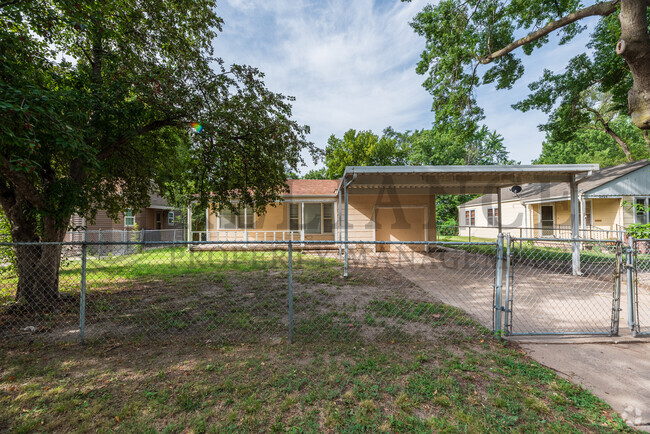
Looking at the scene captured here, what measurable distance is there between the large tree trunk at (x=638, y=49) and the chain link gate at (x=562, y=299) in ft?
5.31

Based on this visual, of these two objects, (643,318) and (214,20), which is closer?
(643,318)

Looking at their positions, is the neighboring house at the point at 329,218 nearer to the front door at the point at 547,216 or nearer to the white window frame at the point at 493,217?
the front door at the point at 547,216

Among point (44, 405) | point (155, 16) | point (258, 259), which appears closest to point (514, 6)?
point (155, 16)

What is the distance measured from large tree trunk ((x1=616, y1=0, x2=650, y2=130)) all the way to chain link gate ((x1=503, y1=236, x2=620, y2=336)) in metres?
1.62

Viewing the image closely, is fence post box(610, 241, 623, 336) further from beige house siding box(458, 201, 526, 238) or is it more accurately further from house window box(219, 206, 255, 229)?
beige house siding box(458, 201, 526, 238)

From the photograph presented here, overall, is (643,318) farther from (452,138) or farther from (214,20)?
(214,20)

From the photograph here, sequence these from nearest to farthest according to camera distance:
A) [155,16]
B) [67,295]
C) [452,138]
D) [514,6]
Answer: [67,295] < [155,16] < [514,6] < [452,138]

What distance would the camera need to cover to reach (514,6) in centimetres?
975

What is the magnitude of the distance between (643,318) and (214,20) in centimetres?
1097

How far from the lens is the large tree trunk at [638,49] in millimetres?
2943

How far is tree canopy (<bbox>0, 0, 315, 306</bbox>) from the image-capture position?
3.74 m

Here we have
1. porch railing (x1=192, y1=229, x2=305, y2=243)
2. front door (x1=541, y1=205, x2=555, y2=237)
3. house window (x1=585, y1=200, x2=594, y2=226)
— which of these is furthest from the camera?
front door (x1=541, y1=205, x2=555, y2=237)

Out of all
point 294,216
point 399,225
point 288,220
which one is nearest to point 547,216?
point 399,225

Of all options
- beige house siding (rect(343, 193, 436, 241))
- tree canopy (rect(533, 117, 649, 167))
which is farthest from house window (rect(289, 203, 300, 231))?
tree canopy (rect(533, 117, 649, 167))
